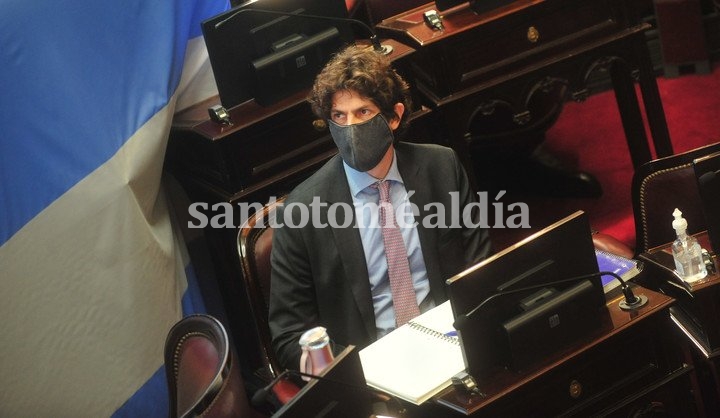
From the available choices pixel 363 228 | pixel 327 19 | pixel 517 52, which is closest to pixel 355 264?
pixel 363 228

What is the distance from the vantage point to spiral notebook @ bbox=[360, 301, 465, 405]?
8.36 feet

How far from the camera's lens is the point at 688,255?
2.85m

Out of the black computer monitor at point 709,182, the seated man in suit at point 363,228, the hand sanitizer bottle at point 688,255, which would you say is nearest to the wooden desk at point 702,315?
the hand sanitizer bottle at point 688,255

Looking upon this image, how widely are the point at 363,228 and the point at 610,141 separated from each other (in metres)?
2.39

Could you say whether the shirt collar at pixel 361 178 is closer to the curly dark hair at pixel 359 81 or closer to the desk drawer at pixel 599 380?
the curly dark hair at pixel 359 81

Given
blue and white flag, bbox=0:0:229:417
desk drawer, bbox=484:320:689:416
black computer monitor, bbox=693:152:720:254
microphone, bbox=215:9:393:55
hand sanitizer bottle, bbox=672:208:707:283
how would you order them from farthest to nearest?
microphone, bbox=215:9:393:55 < blue and white flag, bbox=0:0:229:417 < hand sanitizer bottle, bbox=672:208:707:283 < black computer monitor, bbox=693:152:720:254 < desk drawer, bbox=484:320:689:416

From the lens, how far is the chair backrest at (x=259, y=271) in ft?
10.5

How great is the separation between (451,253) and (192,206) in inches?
50.0

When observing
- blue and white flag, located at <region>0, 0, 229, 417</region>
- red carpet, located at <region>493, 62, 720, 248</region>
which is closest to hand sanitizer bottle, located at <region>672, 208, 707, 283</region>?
red carpet, located at <region>493, 62, 720, 248</region>

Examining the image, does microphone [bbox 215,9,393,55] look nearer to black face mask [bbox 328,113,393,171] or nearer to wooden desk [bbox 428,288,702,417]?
black face mask [bbox 328,113,393,171]

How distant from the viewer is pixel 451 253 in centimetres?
315

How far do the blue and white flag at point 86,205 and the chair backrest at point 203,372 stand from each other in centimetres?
83

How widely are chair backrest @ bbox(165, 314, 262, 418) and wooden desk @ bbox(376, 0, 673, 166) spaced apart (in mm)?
1490

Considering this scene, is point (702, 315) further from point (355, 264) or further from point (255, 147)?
point (255, 147)
